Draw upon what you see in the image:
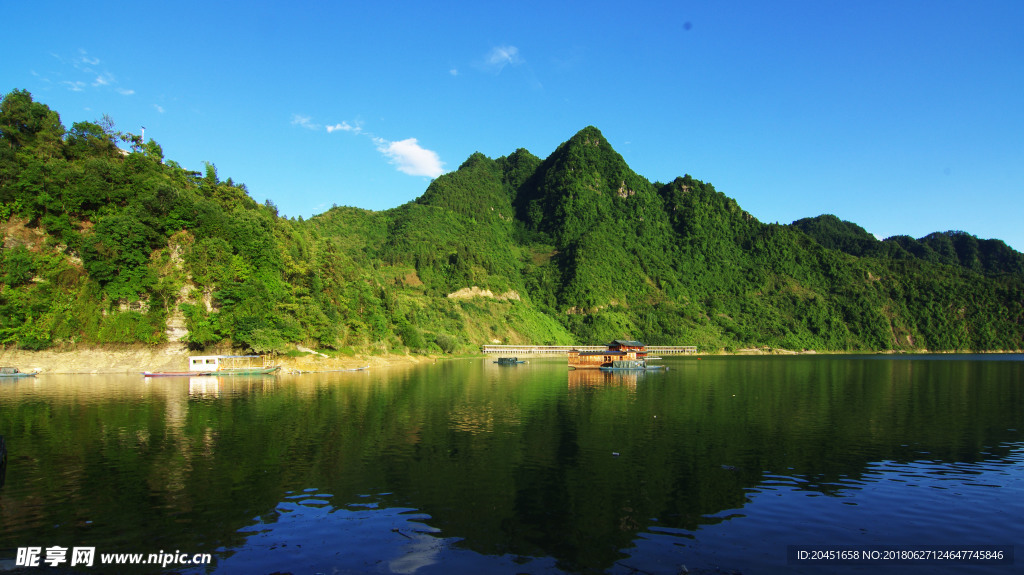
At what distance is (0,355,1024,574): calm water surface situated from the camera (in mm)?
15844

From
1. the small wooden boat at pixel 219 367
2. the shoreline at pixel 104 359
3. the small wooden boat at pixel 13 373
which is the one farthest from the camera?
the small wooden boat at pixel 219 367

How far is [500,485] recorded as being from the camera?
2248cm

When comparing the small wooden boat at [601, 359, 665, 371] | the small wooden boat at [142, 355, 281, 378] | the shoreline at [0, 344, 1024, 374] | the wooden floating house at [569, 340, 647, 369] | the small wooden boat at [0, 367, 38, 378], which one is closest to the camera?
the small wooden boat at [0, 367, 38, 378]

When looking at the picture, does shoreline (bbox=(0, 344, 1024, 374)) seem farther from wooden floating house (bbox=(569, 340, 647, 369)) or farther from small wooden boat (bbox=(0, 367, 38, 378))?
wooden floating house (bbox=(569, 340, 647, 369))

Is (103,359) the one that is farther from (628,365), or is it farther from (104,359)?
(628,365)

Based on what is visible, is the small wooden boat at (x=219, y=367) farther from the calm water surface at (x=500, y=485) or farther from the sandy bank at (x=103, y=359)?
the calm water surface at (x=500, y=485)

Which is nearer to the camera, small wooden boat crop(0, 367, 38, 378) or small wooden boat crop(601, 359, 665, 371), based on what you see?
small wooden boat crop(0, 367, 38, 378)

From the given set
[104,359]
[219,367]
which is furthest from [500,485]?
[104,359]

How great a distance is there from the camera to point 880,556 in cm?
1596

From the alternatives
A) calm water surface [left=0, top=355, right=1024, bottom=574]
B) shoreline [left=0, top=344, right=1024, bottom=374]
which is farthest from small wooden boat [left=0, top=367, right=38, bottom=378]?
calm water surface [left=0, top=355, right=1024, bottom=574]

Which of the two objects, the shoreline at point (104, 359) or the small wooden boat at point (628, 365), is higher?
the shoreline at point (104, 359)

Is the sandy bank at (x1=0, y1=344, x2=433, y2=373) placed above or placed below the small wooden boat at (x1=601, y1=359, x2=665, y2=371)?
above

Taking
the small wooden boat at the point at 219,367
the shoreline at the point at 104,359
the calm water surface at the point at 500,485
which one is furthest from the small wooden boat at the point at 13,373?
the calm water surface at the point at 500,485

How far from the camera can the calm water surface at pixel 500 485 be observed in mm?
15844
